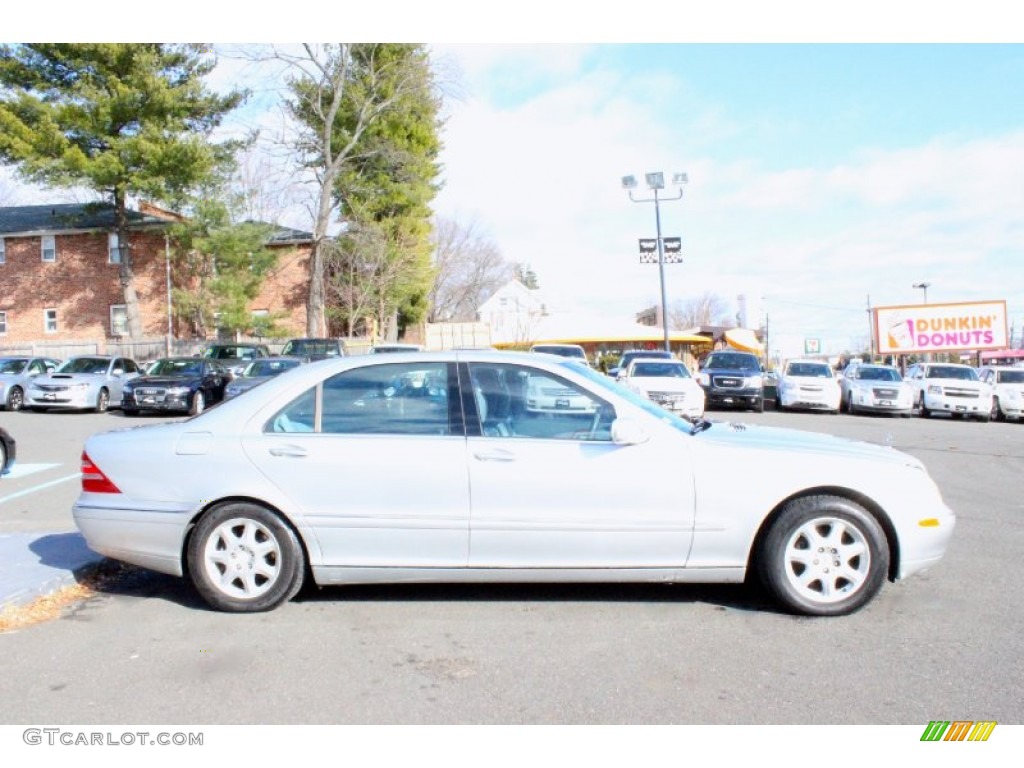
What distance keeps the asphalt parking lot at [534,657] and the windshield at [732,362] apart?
17.1 m

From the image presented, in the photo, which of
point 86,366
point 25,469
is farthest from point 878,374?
point 86,366

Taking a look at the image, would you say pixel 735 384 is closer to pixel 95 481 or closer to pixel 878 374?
pixel 878 374

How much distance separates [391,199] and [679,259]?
533 inches

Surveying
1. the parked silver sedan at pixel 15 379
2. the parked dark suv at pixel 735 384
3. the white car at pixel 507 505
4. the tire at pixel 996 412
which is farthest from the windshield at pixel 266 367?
the tire at pixel 996 412

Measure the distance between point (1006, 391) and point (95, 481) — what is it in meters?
23.6

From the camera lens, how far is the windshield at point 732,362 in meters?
22.5

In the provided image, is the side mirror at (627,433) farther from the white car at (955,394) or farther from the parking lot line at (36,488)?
the white car at (955,394)

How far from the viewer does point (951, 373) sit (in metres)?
23.5

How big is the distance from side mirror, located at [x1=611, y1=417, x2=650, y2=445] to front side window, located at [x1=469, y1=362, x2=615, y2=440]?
0.49 ft

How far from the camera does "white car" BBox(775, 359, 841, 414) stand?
886 inches

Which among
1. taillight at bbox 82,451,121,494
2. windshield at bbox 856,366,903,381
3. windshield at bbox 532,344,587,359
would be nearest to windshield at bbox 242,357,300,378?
windshield at bbox 532,344,587,359

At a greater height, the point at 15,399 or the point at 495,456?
the point at 15,399

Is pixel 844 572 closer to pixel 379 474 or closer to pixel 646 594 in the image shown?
pixel 646 594

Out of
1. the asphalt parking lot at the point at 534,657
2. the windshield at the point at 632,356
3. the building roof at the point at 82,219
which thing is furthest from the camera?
the building roof at the point at 82,219
